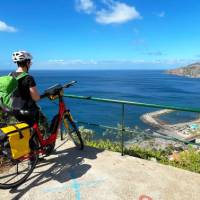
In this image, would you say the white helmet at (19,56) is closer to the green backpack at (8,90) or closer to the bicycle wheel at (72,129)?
the green backpack at (8,90)

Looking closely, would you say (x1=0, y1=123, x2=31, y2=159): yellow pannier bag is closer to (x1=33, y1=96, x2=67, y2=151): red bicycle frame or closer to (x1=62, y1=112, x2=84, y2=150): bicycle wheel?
(x1=33, y1=96, x2=67, y2=151): red bicycle frame

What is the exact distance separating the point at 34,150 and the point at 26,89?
0.95 metres

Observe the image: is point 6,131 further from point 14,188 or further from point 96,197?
point 96,197

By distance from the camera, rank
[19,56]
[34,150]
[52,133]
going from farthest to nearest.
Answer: [52,133], [34,150], [19,56]

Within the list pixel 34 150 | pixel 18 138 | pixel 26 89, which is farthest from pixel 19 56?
pixel 34 150

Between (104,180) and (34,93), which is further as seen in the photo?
(104,180)

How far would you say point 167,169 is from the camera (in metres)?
4.15

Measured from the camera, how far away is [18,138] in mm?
3178

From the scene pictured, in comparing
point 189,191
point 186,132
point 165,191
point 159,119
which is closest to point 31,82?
point 165,191

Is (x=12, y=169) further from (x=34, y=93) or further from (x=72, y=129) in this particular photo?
(x=34, y=93)

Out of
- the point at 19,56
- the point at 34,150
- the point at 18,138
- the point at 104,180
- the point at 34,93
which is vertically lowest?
the point at 104,180

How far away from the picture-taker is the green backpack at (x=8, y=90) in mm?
3369

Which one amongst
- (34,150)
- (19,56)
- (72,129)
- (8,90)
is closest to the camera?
(8,90)

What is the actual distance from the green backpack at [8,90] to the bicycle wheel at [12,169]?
658 millimetres
